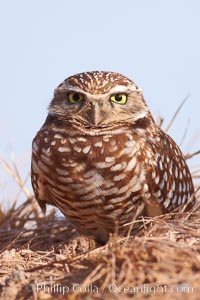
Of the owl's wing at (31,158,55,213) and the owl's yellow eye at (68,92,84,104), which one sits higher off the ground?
the owl's yellow eye at (68,92,84,104)

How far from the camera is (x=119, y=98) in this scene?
18.1 feet

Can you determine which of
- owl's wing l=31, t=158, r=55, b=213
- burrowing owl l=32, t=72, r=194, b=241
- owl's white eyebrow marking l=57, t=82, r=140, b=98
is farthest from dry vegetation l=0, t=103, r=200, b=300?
owl's white eyebrow marking l=57, t=82, r=140, b=98

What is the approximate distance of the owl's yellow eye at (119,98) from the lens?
215 inches

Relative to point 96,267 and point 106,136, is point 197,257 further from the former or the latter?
point 106,136

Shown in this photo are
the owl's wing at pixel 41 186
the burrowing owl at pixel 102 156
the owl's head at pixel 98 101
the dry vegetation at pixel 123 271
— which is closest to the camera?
the dry vegetation at pixel 123 271

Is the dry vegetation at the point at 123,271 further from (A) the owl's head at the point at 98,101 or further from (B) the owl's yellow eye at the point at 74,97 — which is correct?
(B) the owl's yellow eye at the point at 74,97

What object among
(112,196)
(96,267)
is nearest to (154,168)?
(112,196)

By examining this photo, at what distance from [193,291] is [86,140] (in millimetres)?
2315

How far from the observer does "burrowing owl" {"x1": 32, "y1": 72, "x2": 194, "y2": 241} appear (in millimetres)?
5227

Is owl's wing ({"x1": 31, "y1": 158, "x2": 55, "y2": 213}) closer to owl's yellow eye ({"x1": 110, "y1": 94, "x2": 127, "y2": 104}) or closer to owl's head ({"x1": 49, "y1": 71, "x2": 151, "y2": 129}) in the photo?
owl's head ({"x1": 49, "y1": 71, "x2": 151, "y2": 129})

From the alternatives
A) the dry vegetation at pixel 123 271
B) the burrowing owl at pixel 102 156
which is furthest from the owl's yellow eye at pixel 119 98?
the dry vegetation at pixel 123 271

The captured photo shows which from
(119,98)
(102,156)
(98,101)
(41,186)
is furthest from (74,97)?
(41,186)

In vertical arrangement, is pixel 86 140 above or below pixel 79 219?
above

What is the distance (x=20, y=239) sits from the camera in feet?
21.9
